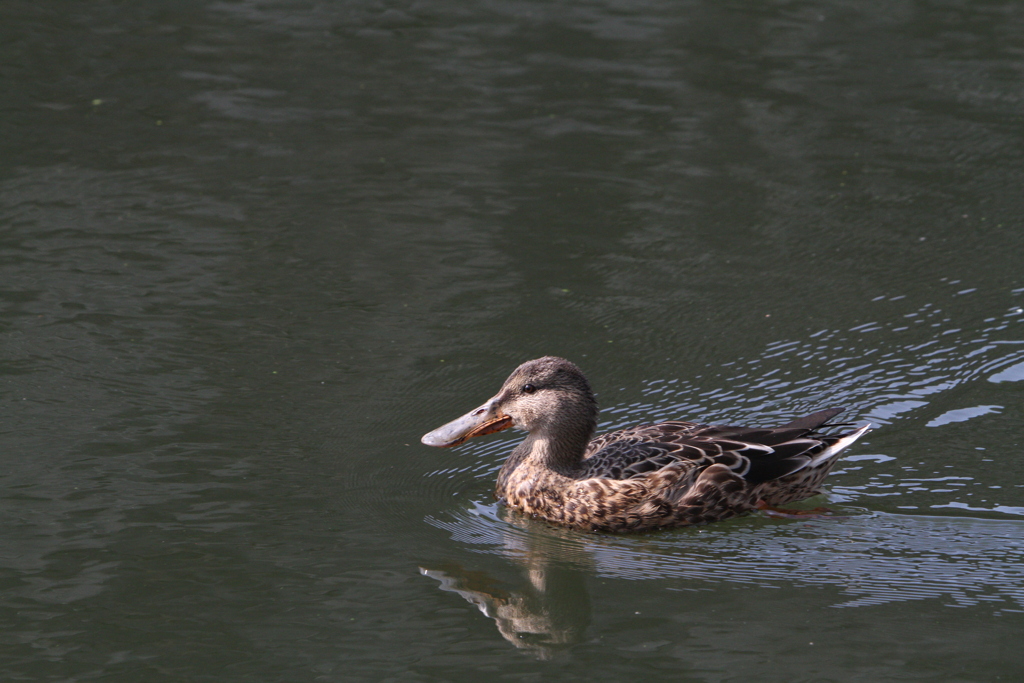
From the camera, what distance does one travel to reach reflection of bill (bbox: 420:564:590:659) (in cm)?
557

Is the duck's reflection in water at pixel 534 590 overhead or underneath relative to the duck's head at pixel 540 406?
underneath

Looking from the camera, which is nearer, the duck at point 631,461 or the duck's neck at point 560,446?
the duck at point 631,461

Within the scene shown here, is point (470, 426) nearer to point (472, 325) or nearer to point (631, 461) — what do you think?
point (631, 461)

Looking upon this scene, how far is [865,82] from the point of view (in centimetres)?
1472

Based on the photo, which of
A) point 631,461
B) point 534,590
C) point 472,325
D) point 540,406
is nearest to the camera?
point 534,590

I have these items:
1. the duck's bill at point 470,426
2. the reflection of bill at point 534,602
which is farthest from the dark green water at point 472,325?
the duck's bill at point 470,426

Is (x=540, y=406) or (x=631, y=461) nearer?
(x=631, y=461)

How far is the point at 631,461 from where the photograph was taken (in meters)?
6.76

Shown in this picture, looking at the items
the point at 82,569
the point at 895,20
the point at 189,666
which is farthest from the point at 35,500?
the point at 895,20

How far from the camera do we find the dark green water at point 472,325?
18.4 feet

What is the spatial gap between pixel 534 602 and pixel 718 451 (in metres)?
1.46

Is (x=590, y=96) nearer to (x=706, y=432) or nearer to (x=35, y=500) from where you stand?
(x=706, y=432)

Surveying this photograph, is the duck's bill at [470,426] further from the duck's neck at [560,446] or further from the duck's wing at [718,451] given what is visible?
the duck's wing at [718,451]

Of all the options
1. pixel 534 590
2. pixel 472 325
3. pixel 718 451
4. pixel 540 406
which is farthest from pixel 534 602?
pixel 472 325
